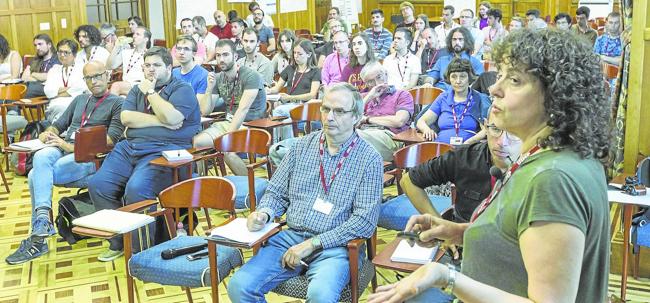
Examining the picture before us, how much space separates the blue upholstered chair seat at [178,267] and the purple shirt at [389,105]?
2.68 meters

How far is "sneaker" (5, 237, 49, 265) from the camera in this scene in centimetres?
484

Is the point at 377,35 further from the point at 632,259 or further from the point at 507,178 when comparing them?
the point at 507,178

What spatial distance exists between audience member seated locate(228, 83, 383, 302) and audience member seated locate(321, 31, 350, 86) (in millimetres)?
3974

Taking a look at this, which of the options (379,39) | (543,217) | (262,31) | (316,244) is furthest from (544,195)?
(262,31)

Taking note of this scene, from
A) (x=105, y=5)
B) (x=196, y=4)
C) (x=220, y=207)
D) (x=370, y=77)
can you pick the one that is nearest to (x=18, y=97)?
(x=370, y=77)

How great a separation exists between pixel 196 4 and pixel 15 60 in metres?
5.74

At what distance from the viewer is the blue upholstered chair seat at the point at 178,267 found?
11.2 ft

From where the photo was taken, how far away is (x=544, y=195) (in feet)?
4.42

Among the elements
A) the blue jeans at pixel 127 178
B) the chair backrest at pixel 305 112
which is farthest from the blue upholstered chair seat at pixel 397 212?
the chair backrest at pixel 305 112

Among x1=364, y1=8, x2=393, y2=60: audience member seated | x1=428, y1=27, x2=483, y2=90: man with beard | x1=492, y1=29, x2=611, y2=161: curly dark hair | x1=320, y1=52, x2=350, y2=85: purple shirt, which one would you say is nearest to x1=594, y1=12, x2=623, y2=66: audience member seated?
x1=428, y1=27, x2=483, y2=90: man with beard

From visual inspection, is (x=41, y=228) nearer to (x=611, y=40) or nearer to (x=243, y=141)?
(x=243, y=141)

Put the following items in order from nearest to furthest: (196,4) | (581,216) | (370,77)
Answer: (581,216)
(370,77)
(196,4)

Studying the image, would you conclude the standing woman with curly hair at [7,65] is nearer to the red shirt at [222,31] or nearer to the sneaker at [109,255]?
the red shirt at [222,31]

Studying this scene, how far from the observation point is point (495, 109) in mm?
1499
